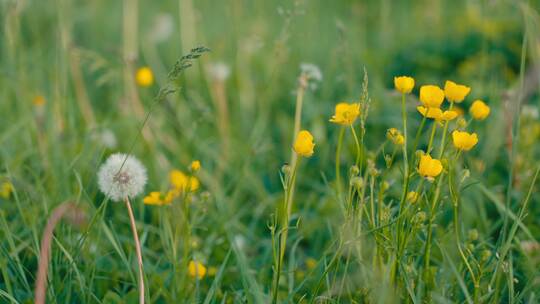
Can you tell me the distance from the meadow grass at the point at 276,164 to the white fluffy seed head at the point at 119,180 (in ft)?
0.08

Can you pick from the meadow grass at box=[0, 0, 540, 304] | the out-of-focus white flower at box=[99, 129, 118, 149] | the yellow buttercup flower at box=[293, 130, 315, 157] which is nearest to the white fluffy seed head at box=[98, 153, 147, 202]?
the meadow grass at box=[0, 0, 540, 304]

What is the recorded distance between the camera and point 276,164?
227cm

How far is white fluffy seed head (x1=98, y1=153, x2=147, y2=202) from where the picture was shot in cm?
124

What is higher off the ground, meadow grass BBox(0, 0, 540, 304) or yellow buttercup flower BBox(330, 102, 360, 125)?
yellow buttercup flower BBox(330, 102, 360, 125)

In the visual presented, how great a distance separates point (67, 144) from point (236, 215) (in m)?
0.63

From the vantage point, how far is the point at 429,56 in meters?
2.85

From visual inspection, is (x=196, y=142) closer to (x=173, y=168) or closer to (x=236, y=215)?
(x=173, y=168)

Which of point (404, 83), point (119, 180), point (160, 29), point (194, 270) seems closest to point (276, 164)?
point (194, 270)

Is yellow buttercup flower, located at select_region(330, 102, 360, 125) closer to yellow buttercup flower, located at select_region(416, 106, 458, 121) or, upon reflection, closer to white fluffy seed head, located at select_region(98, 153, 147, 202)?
yellow buttercup flower, located at select_region(416, 106, 458, 121)

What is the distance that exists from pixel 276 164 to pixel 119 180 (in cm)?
108

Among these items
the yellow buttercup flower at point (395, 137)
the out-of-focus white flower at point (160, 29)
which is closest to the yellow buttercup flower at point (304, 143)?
the yellow buttercup flower at point (395, 137)

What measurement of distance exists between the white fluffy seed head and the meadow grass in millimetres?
26

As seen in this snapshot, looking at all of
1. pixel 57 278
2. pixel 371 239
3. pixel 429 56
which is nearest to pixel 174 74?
pixel 57 278

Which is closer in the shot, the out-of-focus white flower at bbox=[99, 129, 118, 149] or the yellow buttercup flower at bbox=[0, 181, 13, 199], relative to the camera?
the yellow buttercup flower at bbox=[0, 181, 13, 199]
